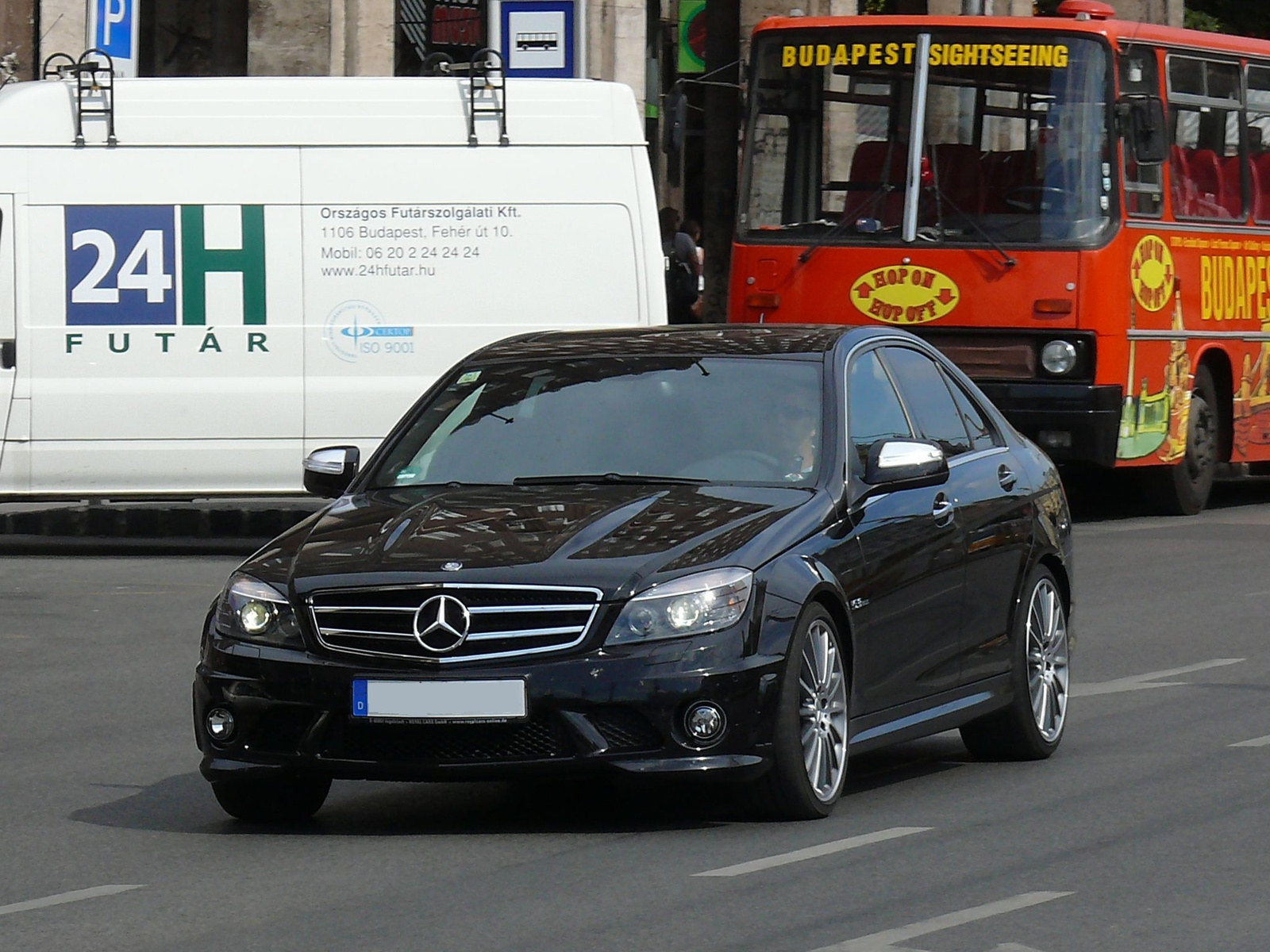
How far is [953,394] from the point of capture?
356 inches

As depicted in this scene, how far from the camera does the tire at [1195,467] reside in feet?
63.6

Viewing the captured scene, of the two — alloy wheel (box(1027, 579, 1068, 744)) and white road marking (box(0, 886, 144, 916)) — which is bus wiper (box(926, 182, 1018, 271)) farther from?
white road marking (box(0, 886, 144, 916))

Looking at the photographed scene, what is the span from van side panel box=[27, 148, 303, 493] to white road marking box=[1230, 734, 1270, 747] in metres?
7.97

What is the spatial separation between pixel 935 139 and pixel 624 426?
10422 millimetres

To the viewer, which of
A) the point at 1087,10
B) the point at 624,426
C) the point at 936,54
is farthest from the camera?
the point at 1087,10

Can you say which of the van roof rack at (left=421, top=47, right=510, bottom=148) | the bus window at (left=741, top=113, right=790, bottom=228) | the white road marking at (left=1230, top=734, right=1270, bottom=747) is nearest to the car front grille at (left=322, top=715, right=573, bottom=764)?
the white road marking at (left=1230, top=734, right=1270, bottom=747)

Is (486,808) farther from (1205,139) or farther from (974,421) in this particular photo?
(1205,139)

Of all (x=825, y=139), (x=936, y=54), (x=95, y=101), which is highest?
(x=936, y=54)

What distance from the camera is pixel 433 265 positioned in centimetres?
1598

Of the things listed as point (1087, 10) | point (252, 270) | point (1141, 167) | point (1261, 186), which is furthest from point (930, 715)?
point (1261, 186)

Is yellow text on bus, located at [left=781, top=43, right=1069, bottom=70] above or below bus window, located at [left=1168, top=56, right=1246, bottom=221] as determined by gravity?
above

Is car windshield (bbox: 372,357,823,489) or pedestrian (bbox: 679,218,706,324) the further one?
pedestrian (bbox: 679,218,706,324)

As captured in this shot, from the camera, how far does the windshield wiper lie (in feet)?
25.9

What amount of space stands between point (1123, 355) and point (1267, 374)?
272 cm
